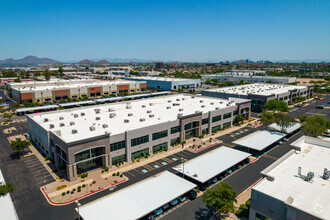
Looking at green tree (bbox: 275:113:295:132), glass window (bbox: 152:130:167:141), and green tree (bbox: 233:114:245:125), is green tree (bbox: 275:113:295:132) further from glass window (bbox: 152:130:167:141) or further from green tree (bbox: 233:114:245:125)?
glass window (bbox: 152:130:167:141)

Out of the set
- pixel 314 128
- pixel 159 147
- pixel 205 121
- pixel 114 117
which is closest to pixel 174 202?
pixel 159 147

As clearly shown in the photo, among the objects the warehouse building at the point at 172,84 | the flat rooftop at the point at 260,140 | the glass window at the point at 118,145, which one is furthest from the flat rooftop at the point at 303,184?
the warehouse building at the point at 172,84

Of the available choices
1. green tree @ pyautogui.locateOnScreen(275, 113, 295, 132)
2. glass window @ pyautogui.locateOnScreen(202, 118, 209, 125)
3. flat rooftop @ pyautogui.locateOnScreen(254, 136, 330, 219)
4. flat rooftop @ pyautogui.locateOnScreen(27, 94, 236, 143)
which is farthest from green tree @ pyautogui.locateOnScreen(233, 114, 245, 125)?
flat rooftop @ pyautogui.locateOnScreen(254, 136, 330, 219)

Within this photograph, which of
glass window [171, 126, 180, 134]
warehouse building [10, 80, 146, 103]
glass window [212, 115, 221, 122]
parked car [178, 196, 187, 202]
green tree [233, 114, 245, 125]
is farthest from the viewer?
warehouse building [10, 80, 146, 103]

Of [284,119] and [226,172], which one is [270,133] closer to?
[284,119]

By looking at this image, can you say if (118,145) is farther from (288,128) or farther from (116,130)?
(288,128)

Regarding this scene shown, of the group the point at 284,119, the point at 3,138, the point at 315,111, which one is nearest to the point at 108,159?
the point at 3,138
